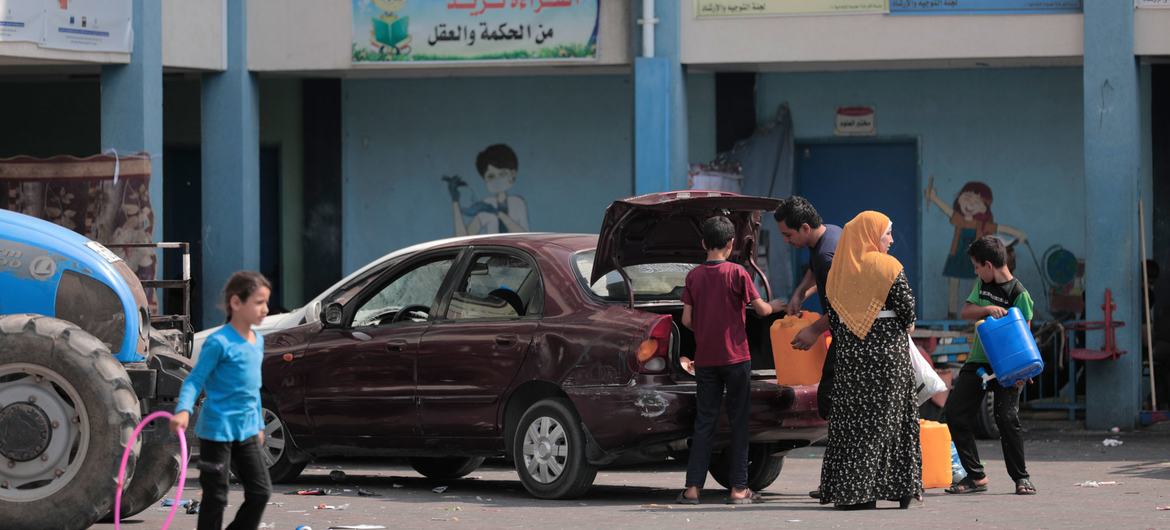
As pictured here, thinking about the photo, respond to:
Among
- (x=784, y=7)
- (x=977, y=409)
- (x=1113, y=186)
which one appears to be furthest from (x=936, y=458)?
(x=784, y=7)

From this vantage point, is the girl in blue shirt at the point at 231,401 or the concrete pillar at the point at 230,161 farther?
the concrete pillar at the point at 230,161

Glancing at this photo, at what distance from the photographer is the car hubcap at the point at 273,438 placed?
1191 cm

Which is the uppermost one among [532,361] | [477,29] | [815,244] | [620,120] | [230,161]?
[477,29]

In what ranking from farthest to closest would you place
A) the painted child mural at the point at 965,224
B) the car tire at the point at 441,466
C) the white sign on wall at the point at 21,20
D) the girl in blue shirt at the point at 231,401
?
the painted child mural at the point at 965,224 → the white sign on wall at the point at 21,20 → the car tire at the point at 441,466 → the girl in blue shirt at the point at 231,401

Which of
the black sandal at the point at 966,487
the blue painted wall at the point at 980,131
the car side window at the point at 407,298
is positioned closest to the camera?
the black sandal at the point at 966,487

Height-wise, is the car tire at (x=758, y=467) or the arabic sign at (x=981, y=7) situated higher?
the arabic sign at (x=981, y=7)

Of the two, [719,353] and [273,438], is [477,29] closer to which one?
[273,438]

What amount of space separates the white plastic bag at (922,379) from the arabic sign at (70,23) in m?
8.90

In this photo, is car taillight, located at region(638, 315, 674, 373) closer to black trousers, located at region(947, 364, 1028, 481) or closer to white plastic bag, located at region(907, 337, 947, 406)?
white plastic bag, located at region(907, 337, 947, 406)

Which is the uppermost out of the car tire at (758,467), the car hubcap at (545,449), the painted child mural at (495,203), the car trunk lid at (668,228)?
the painted child mural at (495,203)

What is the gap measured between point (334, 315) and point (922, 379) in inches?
145

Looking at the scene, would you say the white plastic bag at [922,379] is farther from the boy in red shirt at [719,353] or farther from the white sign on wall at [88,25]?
the white sign on wall at [88,25]

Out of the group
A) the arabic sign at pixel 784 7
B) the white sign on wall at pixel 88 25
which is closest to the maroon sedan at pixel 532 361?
the white sign on wall at pixel 88 25

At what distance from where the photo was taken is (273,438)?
472 inches
